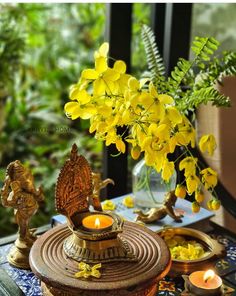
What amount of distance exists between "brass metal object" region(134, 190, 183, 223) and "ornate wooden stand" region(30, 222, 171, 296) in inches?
11.0

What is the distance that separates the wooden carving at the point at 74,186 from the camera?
1.10 meters

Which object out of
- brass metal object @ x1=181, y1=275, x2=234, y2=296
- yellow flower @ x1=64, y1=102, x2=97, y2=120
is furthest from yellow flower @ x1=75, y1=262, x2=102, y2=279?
yellow flower @ x1=64, y1=102, x2=97, y2=120

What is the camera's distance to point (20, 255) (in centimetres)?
127

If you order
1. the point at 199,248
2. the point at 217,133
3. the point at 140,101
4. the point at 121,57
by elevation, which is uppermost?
the point at 121,57

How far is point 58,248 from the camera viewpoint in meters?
1.10

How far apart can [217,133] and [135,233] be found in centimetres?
84

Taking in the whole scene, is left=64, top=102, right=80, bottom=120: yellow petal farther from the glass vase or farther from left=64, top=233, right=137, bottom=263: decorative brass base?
the glass vase

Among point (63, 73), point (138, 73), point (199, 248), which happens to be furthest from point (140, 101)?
point (63, 73)

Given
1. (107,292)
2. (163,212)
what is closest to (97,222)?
(107,292)

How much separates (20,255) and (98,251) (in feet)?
1.02

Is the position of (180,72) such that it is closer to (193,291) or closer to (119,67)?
(119,67)

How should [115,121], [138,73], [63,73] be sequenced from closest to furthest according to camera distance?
[115,121] < [138,73] < [63,73]

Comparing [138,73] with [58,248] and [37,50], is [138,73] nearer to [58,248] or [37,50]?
[37,50]

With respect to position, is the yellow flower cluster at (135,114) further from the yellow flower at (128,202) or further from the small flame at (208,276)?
the yellow flower at (128,202)
